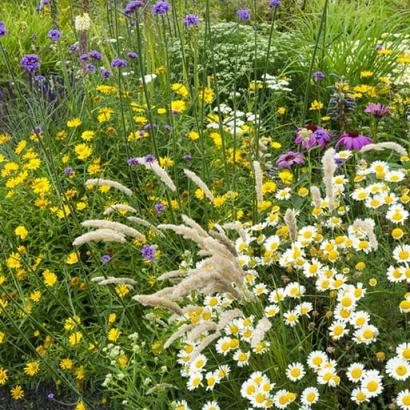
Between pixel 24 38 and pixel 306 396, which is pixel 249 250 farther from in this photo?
pixel 24 38

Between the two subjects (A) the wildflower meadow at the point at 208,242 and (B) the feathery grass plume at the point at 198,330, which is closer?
(B) the feathery grass plume at the point at 198,330

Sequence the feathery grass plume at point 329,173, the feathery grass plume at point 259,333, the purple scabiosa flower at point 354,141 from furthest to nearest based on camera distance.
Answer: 1. the purple scabiosa flower at point 354,141
2. the feathery grass plume at point 329,173
3. the feathery grass plume at point 259,333

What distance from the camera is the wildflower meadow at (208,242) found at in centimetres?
202

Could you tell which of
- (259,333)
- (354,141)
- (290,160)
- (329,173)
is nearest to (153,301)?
(259,333)

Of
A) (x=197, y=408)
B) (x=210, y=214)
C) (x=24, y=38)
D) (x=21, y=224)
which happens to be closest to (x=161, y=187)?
(x=210, y=214)

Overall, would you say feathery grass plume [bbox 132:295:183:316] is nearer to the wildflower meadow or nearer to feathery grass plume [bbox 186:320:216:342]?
the wildflower meadow

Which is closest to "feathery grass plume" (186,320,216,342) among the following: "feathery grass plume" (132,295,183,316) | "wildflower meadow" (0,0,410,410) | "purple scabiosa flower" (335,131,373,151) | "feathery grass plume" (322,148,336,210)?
"wildflower meadow" (0,0,410,410)

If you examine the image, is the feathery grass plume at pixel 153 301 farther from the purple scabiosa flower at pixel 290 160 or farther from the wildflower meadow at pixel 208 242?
the purple scabiosa flower at pixel 290 160

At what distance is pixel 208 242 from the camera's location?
1.73 m


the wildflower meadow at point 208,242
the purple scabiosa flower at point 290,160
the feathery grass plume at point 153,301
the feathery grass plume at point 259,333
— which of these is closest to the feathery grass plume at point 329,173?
the wildflower meadow at point 208,242

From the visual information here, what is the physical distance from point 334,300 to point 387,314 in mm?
214

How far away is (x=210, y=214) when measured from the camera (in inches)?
126

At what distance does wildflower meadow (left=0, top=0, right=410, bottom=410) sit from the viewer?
2.02 metres

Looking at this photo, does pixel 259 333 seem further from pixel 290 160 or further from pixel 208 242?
pixel 290 160
